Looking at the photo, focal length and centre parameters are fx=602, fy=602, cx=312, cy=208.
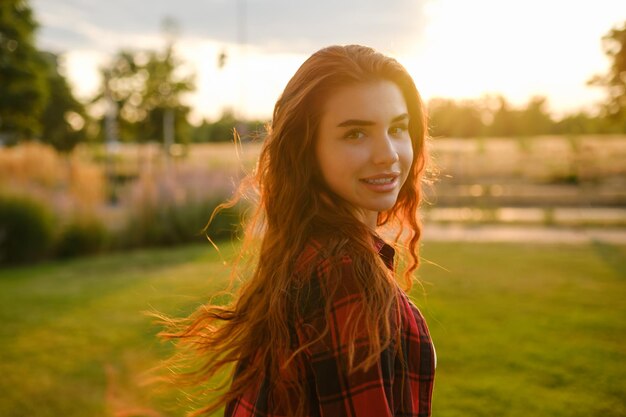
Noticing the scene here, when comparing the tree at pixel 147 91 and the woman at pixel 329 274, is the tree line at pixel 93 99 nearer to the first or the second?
the tree at pixel 147 91

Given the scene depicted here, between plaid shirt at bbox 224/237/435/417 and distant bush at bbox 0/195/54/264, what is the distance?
9.25 meters

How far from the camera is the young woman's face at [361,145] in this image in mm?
1682

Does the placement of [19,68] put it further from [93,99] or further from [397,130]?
[397,130]

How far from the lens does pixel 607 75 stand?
6.60 meters

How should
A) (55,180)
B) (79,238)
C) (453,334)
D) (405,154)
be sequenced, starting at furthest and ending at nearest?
(55,180)
(79,238)
(453,334)
(405,154)

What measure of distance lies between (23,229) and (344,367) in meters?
9.58

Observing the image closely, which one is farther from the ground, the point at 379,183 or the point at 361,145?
the point at 361,145

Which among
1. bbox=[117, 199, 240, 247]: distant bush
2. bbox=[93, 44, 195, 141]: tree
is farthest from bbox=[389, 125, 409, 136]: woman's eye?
bbox=[93, 44, 195, 141]: tree

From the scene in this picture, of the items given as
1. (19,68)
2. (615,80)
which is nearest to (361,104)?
(615,80)

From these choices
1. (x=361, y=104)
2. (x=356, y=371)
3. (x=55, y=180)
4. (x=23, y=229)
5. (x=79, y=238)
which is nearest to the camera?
(x=356, y=371)

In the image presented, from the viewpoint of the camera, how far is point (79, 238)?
10.4 metres

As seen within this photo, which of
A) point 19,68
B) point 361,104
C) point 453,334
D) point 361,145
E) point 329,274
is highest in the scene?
point 19,68

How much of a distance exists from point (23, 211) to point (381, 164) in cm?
936

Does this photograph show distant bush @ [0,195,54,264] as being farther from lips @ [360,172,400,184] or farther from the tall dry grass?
lips @ [360,172,400,184]
